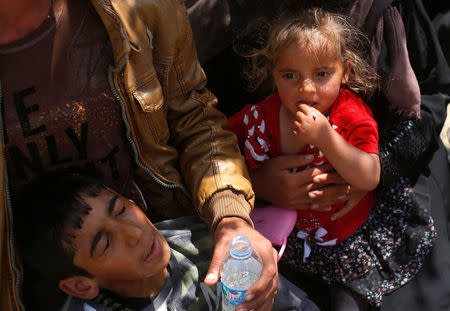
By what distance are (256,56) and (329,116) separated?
1.71ft

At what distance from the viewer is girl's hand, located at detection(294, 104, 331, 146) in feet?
6.34

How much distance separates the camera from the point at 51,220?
5.13 ft

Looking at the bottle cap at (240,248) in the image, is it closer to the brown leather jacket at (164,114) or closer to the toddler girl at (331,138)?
the brown leather jacket at (164,114)

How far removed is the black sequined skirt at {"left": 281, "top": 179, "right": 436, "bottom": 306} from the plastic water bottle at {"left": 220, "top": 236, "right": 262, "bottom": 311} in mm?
707

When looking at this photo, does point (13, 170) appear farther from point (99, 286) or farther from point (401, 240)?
point (401, 240)

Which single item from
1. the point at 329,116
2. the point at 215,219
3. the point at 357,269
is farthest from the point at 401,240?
the point at 215,219

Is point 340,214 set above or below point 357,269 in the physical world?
above

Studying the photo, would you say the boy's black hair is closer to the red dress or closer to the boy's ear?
the boy's ear

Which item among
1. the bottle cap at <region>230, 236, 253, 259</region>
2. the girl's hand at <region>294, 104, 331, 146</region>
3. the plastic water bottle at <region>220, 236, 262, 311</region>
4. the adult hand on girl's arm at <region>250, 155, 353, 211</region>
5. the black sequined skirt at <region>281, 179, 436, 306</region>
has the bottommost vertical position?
the black sequined skirt at <region>281, 179, 436, 306</region>

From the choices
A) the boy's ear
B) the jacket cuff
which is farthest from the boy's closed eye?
the boy's ear

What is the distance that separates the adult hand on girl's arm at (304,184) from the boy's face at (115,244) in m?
0.73

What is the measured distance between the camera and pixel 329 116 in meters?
2.13

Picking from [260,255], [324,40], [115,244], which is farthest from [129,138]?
→ [324,40]

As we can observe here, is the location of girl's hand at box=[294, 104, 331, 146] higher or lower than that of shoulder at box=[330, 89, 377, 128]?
higher
